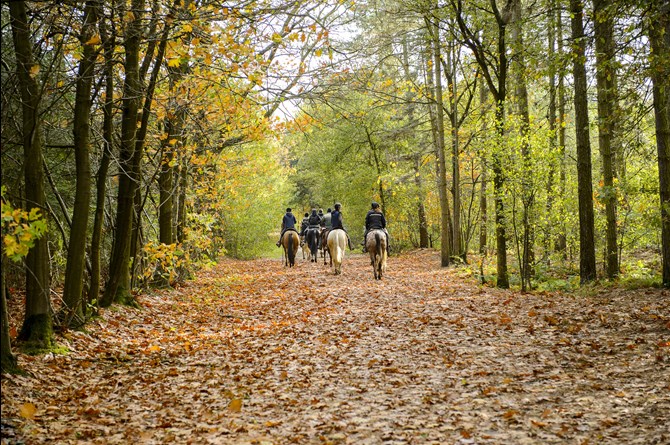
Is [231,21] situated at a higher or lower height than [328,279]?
higher

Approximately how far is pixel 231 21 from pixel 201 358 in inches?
230

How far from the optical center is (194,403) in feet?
20.0

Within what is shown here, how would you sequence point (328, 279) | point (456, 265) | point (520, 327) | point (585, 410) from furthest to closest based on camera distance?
point (456, 265) < point (328, 279) < point (520, 327) < point (585, 410)

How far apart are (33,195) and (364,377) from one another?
4.77 m

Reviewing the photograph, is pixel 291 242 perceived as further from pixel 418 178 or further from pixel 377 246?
pixel 418 178

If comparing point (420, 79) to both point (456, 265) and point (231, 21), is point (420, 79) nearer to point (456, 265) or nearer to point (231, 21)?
point (456, 265)

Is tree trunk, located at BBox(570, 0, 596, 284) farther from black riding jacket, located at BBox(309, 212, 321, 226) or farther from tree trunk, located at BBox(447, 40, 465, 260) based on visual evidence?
black riding jacket, located at BBox(309, 212, 321, 226)

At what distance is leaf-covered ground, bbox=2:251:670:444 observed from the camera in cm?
504

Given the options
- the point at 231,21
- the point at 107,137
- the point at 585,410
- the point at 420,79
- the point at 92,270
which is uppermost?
the point at 420,79

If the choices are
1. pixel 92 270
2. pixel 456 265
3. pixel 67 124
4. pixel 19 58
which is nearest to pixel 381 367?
pixel 92 270

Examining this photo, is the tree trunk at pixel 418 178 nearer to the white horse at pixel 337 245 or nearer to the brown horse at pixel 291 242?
the brown horse at pixel 291 242

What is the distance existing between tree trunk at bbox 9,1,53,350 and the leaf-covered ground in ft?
1.48

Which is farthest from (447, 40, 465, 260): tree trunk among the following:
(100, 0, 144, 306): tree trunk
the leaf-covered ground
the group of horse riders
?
(100, 0, 144, 306): tree trunk

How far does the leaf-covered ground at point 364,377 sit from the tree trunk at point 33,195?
1.48ft
